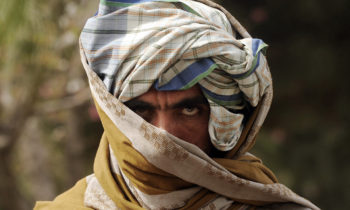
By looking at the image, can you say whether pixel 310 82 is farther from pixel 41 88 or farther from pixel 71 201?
pixel 71 201

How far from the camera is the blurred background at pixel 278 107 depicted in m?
5.01

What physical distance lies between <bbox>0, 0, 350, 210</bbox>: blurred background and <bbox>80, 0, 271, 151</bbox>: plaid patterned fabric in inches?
121

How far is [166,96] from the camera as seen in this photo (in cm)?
157

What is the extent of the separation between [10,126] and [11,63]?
3.18 feet

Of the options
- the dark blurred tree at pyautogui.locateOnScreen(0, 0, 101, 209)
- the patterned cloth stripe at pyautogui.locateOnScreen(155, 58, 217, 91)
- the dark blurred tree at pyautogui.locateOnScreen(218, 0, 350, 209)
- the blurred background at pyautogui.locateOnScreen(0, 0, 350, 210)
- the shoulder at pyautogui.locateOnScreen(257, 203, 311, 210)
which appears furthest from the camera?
the dark blurred tree at pyautogui.locateOnScreen(218, 0, 350, 209)

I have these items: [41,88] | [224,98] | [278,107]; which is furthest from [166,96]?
[278,107]

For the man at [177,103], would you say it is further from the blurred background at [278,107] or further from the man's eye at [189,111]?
the blurred background at [278,107]

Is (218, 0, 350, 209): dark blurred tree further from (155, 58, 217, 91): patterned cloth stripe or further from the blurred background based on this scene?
(155, 58, 217, 91): patterned cloth stripe

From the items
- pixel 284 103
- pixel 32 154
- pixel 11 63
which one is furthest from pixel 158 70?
pixel 284 103

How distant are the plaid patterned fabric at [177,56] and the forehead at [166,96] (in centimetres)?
3

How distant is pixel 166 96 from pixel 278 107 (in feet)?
18.0

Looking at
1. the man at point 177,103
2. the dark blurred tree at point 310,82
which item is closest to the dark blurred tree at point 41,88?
the man at point 177,103

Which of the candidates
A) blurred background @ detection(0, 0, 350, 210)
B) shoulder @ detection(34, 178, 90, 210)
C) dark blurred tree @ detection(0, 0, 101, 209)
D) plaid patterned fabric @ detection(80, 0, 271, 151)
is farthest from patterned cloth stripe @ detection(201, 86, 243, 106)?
blurred background @ detection(0, 0, 350, 210)

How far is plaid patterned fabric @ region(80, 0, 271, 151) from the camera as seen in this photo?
60.5 inches
